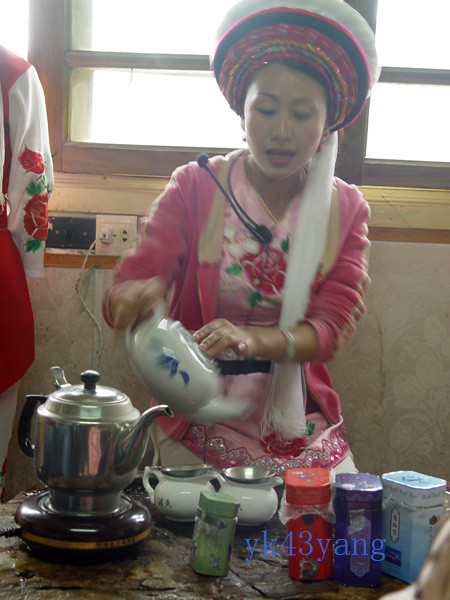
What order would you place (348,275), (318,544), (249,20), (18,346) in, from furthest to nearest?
(18,346)
(348,275)
(249,20)
(318,544)

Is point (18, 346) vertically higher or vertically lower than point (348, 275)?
lower

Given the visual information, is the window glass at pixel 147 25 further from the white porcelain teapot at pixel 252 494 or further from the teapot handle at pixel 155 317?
the white porcelain teapot at pixel 252 494

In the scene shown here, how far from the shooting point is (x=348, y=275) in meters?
1.41

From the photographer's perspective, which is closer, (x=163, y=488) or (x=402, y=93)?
(x=163, y=488)

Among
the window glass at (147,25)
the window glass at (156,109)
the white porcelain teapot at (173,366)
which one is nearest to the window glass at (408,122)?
the window glass at (156,109)

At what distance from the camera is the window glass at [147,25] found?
188cm

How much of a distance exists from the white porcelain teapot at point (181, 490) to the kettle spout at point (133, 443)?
0.10 m

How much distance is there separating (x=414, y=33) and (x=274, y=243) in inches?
35.6

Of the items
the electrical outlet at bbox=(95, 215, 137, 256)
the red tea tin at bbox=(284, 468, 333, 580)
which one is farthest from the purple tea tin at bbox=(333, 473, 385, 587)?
the electrical outlet at bbox=(95, 215, 137, 256)

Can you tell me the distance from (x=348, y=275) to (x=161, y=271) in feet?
1.28

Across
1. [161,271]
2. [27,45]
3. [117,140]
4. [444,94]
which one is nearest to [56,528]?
[161,271]

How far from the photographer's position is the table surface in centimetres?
76

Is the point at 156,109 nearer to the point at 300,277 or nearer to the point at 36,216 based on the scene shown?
the point at 36,216

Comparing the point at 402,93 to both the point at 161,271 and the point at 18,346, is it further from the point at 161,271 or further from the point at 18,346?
the point at 18,346
